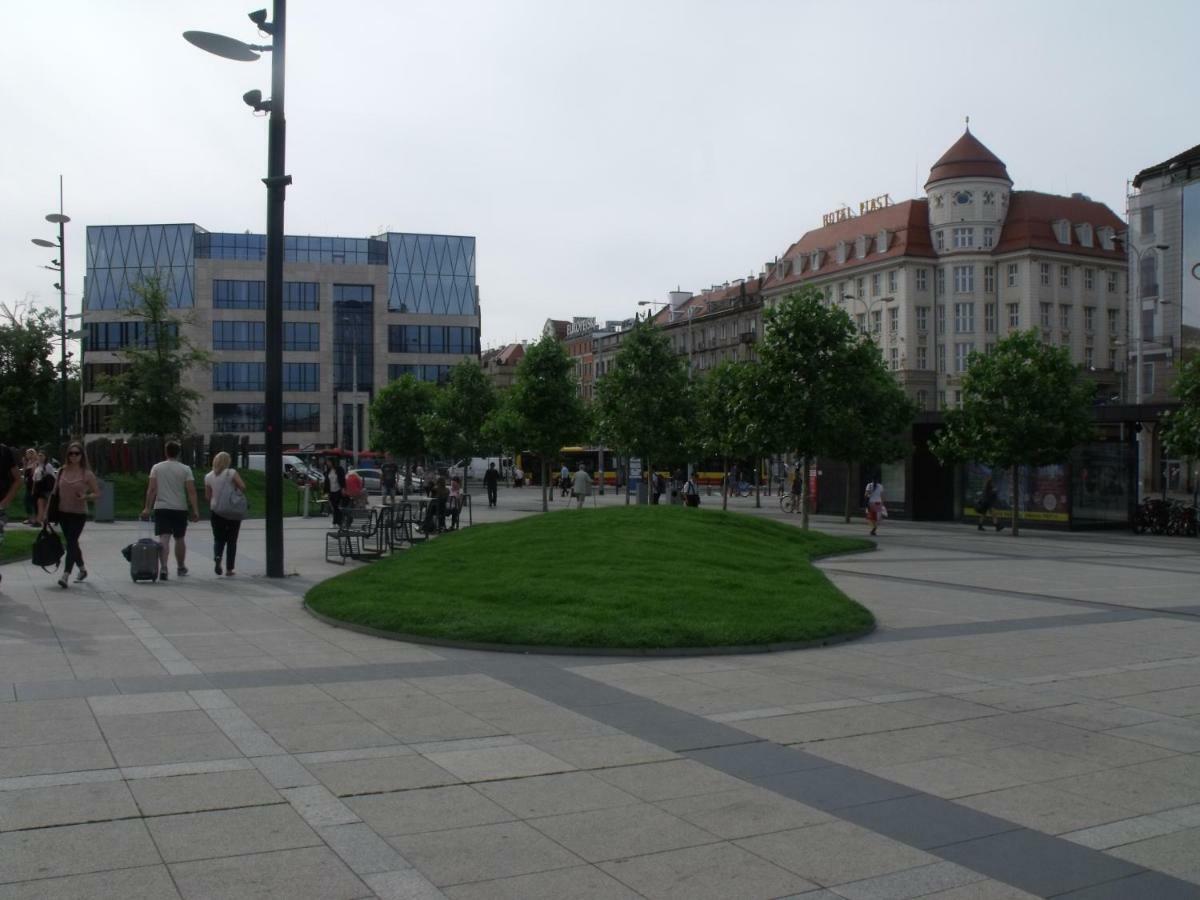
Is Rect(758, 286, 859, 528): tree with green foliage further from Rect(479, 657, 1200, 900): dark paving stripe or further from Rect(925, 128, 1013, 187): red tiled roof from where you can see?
Rect(925, 128, 1013, 187): red tiled roof

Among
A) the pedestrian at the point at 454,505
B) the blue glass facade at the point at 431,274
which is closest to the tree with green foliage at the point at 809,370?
the pedestrian at the point at 454,505

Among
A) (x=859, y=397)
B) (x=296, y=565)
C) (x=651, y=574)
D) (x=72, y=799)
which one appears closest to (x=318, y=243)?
(x=859, y=397)

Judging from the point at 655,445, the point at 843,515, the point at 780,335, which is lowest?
the point at 843,515

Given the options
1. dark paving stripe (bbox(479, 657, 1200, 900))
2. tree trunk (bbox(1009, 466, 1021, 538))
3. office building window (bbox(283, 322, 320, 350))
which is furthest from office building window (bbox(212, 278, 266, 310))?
dark paving stripe (bbox(479, 657, 1200, 900))

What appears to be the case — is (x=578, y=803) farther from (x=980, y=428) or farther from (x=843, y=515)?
(x=843, y=515)

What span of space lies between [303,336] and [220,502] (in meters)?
75.4

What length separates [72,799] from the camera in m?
5.57

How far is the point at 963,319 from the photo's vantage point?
282 feet

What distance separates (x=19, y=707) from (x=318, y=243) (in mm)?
87960

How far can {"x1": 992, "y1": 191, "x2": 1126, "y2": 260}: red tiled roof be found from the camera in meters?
83.8

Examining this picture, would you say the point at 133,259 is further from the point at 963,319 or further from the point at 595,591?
the point at 595,591

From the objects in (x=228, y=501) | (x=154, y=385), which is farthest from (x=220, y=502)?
(x=154, y=385)

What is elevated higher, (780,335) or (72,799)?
(780,335)

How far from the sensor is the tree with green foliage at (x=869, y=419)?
3241 centimetres
